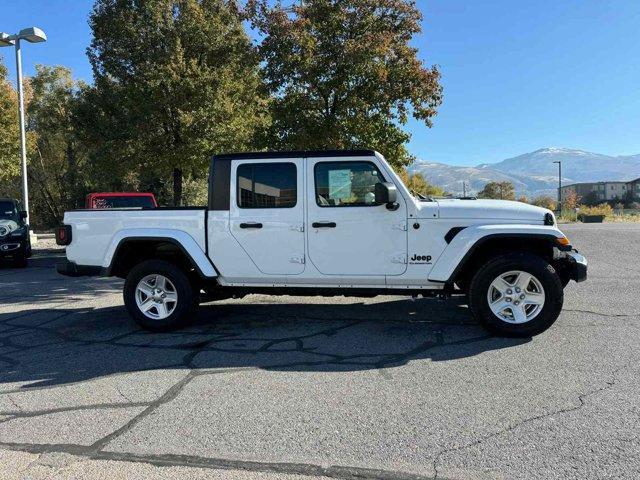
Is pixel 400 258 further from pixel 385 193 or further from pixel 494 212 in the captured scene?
pixel 494 212

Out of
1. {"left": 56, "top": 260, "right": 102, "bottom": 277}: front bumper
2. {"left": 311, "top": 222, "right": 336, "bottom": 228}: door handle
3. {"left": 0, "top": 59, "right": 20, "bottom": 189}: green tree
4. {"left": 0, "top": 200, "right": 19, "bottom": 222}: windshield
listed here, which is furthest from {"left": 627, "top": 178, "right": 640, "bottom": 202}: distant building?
{"left": 56, "top": 260, "right": 102, "bottom": 277}: front bumper

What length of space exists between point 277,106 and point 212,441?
387 inches

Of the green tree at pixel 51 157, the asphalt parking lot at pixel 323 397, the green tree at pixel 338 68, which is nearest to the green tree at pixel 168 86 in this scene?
the green tree at pixel 338 68

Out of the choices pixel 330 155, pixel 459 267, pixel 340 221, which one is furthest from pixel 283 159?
pixel 459 267

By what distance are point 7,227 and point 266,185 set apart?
1038 centimetres

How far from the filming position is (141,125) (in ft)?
51.5

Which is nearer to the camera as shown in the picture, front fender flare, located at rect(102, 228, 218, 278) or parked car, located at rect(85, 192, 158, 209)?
front fender flare, located at rect(102, 228, 218, 278)

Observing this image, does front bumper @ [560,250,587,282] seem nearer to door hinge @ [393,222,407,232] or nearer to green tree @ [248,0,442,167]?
door hinge @ [393,222,407,232]

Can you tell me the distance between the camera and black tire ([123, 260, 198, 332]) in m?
6.00

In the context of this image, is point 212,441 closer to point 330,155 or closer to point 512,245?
point 330,155

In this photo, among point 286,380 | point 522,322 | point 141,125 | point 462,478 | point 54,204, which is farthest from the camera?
point 54,204

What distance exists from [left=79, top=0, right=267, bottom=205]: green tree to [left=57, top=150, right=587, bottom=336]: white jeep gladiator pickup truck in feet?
30.4

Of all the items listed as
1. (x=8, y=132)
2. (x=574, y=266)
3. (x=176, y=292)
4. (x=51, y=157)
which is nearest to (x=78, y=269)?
(x=176, y=292)

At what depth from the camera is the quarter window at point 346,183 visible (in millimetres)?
5629
